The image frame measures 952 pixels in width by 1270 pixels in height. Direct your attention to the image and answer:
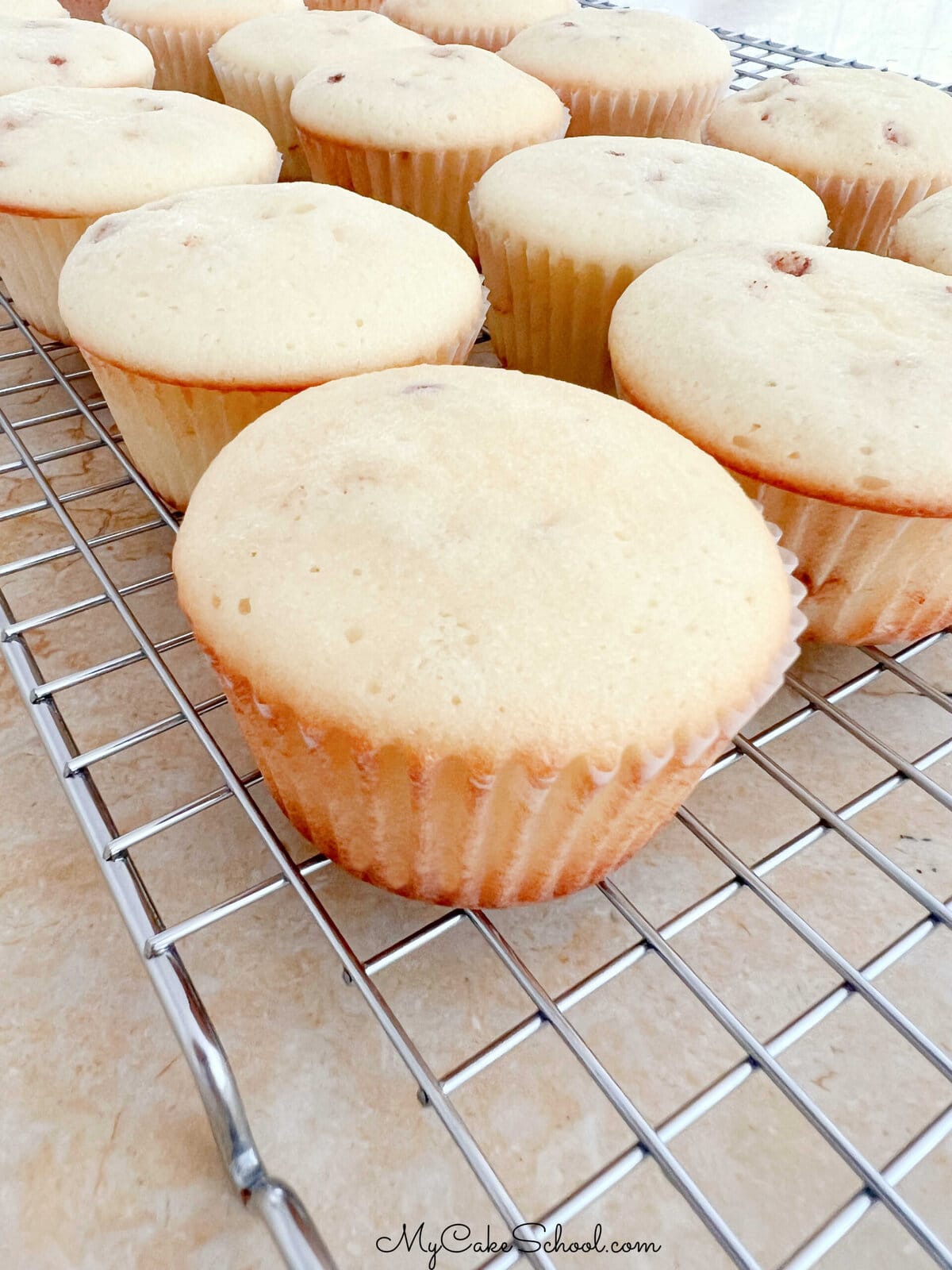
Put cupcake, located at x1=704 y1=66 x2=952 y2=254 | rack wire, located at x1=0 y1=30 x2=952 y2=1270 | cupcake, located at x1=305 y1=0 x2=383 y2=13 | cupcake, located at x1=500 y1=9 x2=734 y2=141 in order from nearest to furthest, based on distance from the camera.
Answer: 1. rack wire, located at x1=0 y1=30 x2=952 y2=1270
2. cupcake, located at x1=704 y1=66 x2=952 y2=254
3. cupcake, located at x1=500 y1=9 x2=734 y2=141
4. cupcake, located at x1=305 y1=0 x2=383 y2=13

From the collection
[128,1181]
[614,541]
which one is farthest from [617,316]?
[128,1181]

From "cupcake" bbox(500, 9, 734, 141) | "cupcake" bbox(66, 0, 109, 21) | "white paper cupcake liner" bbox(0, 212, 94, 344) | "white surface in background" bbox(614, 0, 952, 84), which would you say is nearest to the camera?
"white paper cupcake liner" bbox(0, 212, 94, 344)

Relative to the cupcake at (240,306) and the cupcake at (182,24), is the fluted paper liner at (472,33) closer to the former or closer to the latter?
the cupcake at (182,24)

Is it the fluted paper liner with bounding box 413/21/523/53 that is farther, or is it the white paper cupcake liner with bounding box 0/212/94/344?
the fluted paper liner with bounding box 413/21/523/53

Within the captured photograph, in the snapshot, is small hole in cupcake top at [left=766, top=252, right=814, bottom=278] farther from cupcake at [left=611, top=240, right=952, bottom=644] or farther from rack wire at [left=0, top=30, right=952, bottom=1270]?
rack wire at [left=0, top=30, right=952, bottom=1270]

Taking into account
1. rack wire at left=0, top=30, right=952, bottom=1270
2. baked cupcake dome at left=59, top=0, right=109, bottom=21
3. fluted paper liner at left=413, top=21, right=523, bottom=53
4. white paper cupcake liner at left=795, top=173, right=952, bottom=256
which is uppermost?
fluted paper liner at left=413, top=21, right=523, bottom=53

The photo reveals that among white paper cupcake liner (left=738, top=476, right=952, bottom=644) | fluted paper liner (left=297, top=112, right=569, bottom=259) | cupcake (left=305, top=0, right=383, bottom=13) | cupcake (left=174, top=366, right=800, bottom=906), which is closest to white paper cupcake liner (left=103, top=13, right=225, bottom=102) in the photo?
cupcake (left=305, top=0, right=383, bottom=13)
